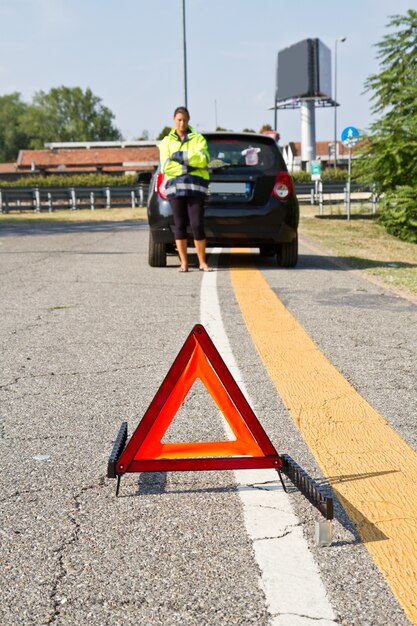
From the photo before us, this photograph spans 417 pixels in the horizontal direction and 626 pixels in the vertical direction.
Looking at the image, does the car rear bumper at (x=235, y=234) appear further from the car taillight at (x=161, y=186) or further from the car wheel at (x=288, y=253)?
the car taillight at (x=161, y=186)

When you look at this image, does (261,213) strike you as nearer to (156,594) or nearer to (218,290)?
(218,290)

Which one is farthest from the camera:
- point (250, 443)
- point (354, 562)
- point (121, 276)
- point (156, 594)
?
point (121, 276)

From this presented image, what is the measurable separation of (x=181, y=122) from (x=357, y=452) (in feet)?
23.8

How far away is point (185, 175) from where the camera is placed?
1043 cm

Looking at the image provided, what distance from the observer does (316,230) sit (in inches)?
825

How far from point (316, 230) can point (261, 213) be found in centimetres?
1046

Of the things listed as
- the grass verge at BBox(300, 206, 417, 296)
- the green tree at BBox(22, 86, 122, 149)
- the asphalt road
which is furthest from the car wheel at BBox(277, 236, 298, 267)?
the green tree at BBox(22, 86, 122, 149)

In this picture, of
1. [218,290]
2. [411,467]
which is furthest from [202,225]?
[411,467]

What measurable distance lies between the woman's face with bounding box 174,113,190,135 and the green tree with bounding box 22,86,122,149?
15102cm

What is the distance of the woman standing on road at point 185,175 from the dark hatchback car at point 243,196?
216 mm

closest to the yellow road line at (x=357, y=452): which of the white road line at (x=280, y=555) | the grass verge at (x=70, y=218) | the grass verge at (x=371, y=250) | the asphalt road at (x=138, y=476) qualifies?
the asphalt road at (x=138, y=476)

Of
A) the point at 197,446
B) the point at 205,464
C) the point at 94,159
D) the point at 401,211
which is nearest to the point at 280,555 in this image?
the point at 205,464

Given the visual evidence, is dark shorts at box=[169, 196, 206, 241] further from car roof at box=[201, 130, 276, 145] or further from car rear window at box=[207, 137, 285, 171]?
car roof at box=[201, 130, 276, 145]

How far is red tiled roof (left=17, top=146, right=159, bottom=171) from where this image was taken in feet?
346
